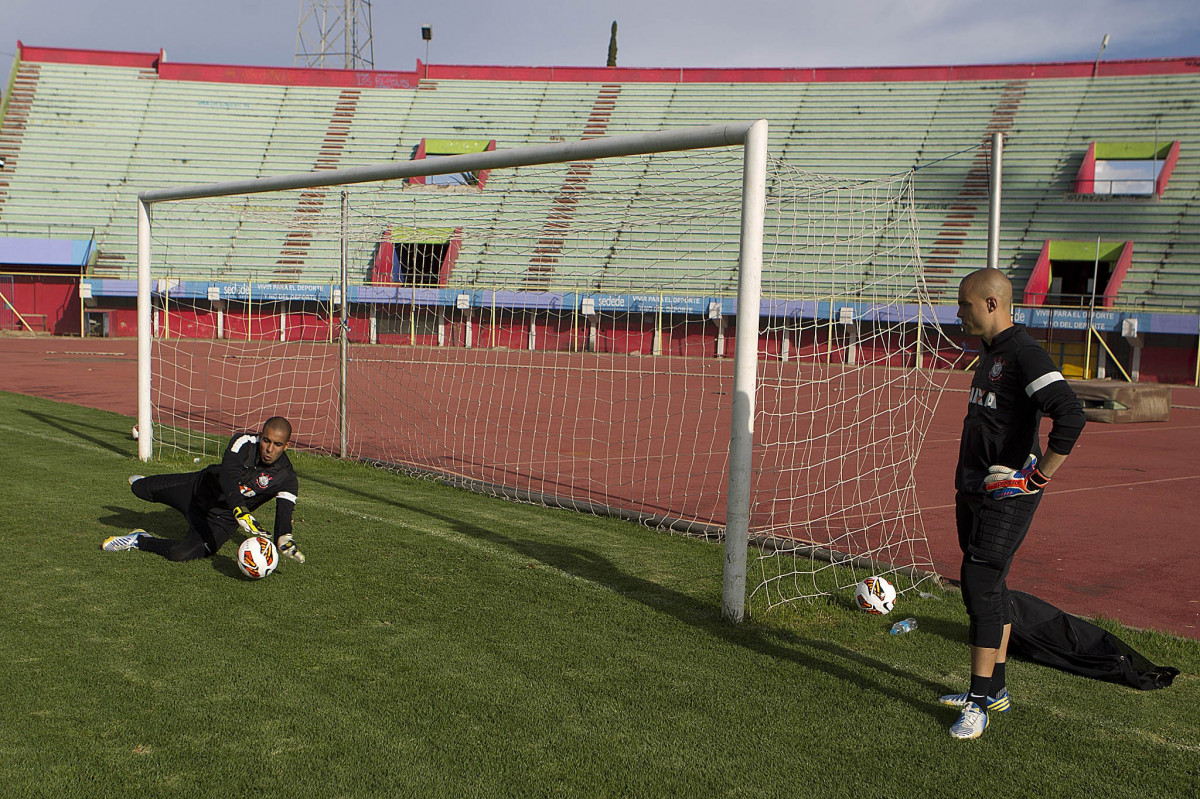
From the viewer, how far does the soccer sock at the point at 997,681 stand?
145 inches

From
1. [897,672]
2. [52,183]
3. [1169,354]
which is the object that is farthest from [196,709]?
[52,183]

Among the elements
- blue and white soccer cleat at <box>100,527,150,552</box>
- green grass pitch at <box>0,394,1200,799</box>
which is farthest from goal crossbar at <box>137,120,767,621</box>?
blue and white soccer cleat at <box>100,527,150,552</box>

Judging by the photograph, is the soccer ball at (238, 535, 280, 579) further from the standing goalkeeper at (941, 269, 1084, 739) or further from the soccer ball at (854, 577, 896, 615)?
the standing goalkeeper at (941, 269, 1084, 739)

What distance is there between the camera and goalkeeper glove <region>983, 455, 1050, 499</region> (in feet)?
11.0

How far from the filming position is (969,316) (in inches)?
144

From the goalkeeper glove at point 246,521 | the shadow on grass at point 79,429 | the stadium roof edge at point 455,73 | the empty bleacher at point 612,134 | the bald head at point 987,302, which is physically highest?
the stadium roof edge at point 455,73

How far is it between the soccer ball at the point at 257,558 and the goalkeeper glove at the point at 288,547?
7.8 inches

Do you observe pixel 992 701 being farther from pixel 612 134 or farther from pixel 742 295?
pixel 612 134

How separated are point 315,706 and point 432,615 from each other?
3.81 feet

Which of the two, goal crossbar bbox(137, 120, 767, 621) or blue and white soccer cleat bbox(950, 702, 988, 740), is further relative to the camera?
goal crossbar bbox(137, 120, 767, 621)

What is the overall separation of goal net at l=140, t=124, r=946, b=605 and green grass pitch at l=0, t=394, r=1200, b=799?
3.35 feet

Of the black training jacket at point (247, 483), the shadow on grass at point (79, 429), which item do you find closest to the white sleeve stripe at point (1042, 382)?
the black training jacket at point (247, 483)

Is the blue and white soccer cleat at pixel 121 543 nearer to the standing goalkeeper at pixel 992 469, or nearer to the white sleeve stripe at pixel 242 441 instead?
the white sleeve stripe at pixel 242 441

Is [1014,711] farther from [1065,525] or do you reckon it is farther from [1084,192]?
[1084,192]
